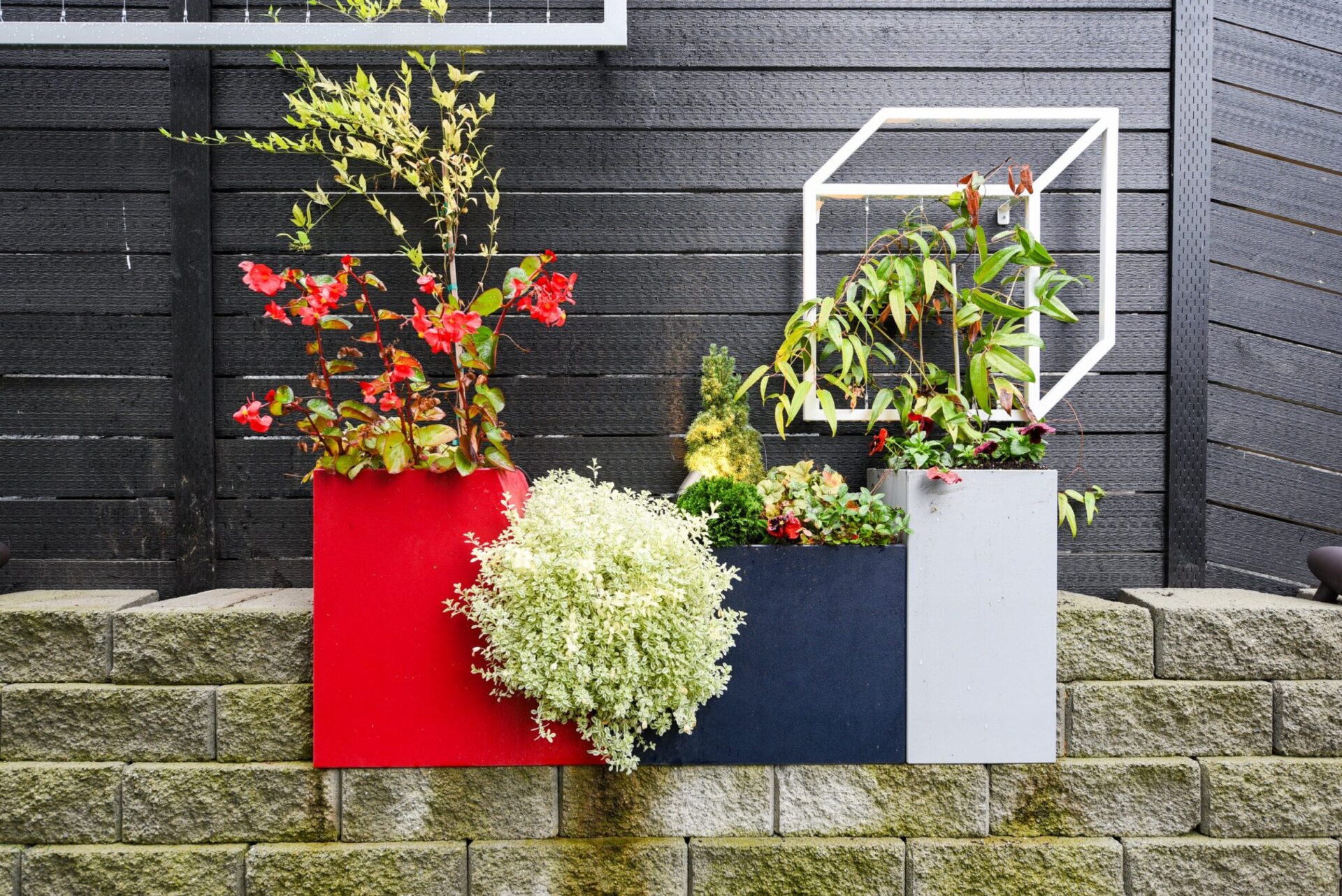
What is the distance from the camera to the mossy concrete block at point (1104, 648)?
187 cm

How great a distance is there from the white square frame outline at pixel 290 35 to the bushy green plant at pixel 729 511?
4.05 feet

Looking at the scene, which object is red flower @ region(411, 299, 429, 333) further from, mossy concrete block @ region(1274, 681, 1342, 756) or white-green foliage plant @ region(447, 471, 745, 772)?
mossy concrete block @ region(1274, 681, 1342, 756)

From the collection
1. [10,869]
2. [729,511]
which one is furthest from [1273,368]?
[10,869]

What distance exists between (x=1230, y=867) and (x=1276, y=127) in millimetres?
2069

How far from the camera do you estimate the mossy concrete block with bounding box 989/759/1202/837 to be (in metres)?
1.79

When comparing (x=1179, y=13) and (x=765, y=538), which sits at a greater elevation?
(x=1179, y=13)

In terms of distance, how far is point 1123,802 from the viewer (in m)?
1.82

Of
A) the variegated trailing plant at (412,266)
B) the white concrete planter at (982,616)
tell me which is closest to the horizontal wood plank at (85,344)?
the variegated trailing plant at (412,266)

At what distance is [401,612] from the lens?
1.69 meters

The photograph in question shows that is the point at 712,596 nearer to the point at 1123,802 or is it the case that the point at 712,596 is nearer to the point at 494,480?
the point at 494,480

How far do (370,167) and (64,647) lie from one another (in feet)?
4.82

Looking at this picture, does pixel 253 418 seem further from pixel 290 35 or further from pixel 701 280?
pixel 701 280

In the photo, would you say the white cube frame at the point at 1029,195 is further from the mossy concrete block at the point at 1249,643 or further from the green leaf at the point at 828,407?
the mossy concrete block at the point at 1249,643

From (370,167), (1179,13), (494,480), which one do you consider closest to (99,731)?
(494,480)
